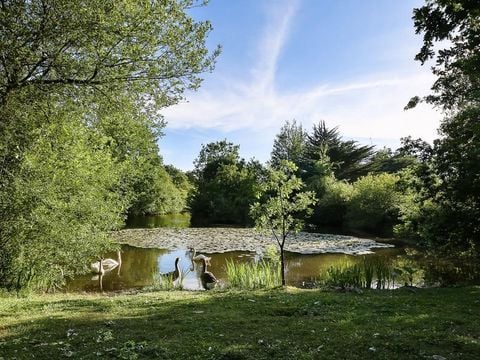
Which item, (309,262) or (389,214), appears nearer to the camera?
(309,262)

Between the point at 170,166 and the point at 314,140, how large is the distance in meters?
39.6

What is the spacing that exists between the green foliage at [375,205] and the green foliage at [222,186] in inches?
551

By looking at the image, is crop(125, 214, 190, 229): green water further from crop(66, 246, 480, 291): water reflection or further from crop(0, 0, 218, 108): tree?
crop(0, 0, 218, 108): tree

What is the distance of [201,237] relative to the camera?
3256 centimetres

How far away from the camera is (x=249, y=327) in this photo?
23.1ft

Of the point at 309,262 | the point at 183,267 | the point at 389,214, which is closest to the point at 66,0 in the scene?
the point at 183,267

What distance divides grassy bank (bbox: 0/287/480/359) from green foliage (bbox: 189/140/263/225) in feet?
125

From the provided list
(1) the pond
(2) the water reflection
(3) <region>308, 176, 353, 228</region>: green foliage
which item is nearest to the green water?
(1) the pond

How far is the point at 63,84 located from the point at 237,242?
74.6ft

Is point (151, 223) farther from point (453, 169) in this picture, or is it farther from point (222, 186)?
point (453, 169)

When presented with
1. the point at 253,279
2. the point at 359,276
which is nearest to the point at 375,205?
the point at 359,276

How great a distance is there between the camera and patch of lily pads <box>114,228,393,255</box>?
2549cm

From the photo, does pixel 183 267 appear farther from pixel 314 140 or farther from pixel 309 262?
pixel 314 140

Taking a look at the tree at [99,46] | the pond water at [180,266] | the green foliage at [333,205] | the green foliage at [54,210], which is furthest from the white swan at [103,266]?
the green foliage at [333,205]
